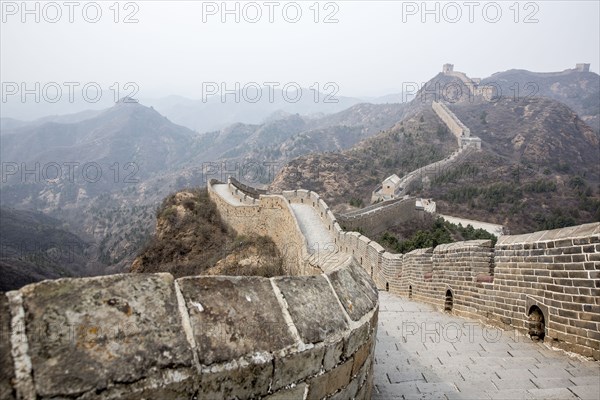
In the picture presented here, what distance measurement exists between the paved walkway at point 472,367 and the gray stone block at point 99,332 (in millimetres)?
2365

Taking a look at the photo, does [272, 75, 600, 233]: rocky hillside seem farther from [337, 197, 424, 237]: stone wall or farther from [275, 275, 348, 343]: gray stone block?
[275, 275, 348, 343]: gray stone block

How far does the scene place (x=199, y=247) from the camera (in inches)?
827

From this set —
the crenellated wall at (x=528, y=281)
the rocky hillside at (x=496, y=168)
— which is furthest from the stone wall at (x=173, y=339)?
the rocky hillside at (x=496, y=168)

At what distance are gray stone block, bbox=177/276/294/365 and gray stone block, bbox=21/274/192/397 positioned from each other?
0.08m

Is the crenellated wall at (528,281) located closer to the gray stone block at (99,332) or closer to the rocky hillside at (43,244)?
the gray stone block at (99,332)

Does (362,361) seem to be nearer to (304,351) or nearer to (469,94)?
(304,351)

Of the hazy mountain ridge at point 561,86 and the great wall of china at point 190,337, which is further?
the hazy mountain ridge at point 561,86

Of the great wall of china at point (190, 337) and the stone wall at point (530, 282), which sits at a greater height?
the great wall of china at point (190, 337)

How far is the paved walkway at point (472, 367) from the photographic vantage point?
11.8ft

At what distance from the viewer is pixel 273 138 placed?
156 meters

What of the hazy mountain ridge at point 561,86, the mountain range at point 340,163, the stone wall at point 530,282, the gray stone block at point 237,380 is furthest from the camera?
the hazy mountain ridge at point 561,86

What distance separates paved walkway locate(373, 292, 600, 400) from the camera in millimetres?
3586

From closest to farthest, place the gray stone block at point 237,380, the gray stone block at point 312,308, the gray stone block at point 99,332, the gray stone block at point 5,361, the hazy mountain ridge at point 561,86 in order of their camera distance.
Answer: the gray stone block at point 5,361
the gray stone block at point 99,332
the gray stone block at point 237,380
the gray stone block at point 312,308
the hazy mountain ridge at point 561,86

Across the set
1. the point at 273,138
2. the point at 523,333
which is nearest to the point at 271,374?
the point at 523,333
